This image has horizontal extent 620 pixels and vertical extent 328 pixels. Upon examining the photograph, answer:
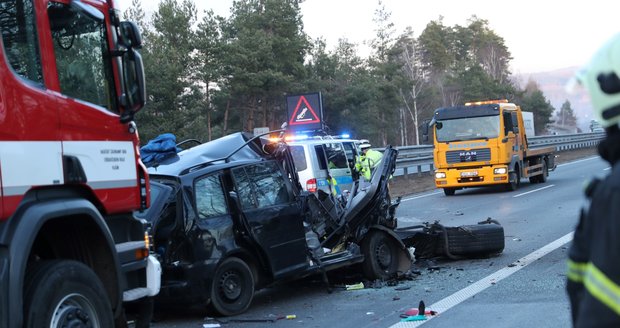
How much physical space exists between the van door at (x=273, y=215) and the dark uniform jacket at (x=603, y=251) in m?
5.82

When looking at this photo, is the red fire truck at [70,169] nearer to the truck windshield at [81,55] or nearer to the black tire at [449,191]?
the truck windshield at [81,55]

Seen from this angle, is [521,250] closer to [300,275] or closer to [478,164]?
[300,275]

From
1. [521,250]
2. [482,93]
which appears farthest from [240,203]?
[482,93]

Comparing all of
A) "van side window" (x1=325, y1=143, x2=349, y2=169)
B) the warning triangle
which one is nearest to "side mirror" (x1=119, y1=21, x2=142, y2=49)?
"van side window" (x1=325, y1=143, x2=349, y2=169)

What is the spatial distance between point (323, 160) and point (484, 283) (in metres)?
6.77

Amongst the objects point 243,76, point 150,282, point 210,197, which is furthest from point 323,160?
point 243,76

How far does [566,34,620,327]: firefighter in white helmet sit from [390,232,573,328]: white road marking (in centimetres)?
478

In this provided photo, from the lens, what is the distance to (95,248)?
5.34 metres

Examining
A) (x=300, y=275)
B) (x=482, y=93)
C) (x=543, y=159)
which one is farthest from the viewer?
(x=482, y=93)

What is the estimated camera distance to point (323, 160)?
582 inches

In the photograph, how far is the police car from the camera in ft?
47.4

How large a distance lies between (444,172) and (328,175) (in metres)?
8.21

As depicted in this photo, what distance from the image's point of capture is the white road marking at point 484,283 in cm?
719

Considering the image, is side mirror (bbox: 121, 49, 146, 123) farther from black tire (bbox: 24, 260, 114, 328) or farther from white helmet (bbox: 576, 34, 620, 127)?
white helmet (bbox: 576, 34, 620, 127)
